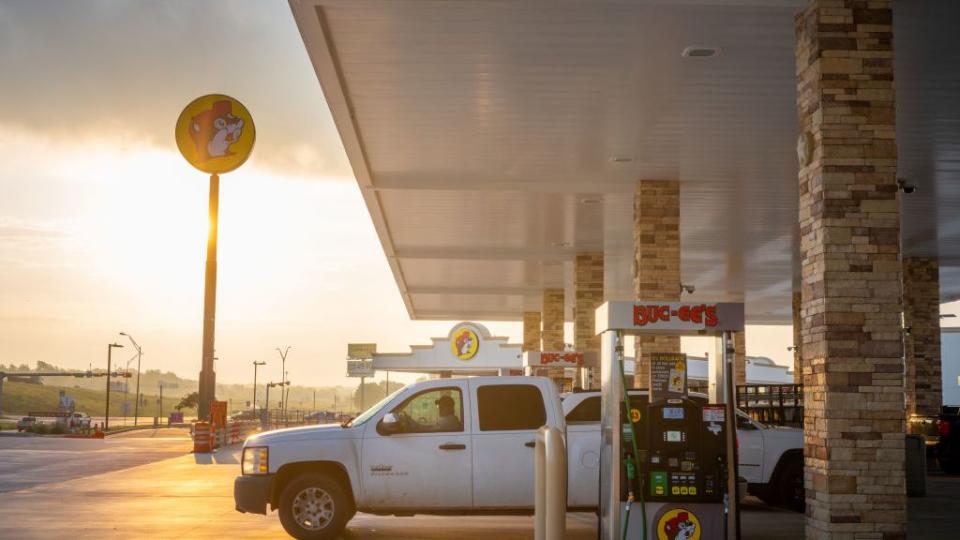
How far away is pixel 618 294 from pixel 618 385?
36141 millimetres

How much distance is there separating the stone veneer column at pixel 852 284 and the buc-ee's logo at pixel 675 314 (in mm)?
1590

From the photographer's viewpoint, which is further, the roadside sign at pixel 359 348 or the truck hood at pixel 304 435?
the roadside sign at pixel 359 348

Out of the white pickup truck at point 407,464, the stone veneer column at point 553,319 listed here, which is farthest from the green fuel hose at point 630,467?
the stone veneer column at point 553,319

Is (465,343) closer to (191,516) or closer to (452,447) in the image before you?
(191,516)

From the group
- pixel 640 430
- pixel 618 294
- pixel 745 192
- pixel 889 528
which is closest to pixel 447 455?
pixel 640 430

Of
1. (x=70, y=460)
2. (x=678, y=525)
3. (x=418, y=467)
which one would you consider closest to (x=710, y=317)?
(x=678, y=525)

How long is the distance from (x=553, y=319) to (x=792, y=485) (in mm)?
24485

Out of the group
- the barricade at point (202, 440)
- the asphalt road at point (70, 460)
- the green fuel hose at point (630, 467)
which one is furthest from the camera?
the barricade at point (202, 440)

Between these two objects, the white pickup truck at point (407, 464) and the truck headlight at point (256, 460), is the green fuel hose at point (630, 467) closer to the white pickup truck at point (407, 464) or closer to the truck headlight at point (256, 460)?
the white pickup truck at point (407, 464)

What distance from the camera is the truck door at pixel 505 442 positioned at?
13805 millimetres

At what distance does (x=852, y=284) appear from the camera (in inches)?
477

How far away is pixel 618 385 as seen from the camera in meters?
11.0

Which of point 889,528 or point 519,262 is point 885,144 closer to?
point 889,528

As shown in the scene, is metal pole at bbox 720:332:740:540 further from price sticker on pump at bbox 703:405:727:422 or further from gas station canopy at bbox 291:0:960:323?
gas station canopy at bbox 291:0:960:323
